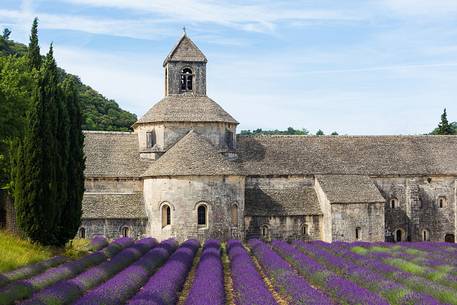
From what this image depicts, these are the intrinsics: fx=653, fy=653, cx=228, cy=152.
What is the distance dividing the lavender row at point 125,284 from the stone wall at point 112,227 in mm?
12738

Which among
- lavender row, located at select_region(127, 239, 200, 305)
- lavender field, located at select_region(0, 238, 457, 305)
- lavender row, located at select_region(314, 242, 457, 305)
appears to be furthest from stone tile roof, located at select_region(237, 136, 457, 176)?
lavender row, located at select_region(127, 239, 200, 305)

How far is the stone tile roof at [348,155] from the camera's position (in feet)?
150

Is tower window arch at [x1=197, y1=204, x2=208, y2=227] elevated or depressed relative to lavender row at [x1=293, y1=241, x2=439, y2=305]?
elevated

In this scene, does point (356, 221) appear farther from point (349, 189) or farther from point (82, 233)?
point (82, 233)

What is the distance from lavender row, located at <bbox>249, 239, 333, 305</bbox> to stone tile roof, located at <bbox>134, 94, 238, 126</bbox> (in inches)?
614

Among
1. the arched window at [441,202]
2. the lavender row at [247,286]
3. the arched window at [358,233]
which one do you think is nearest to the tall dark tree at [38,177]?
the lavender row at [247,286]

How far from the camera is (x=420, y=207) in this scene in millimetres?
47062

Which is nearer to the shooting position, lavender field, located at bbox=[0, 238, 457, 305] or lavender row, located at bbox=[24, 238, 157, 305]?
lavender row, located at bbox=[24, 238, 157, 305]

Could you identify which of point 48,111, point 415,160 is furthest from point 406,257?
point 415,160

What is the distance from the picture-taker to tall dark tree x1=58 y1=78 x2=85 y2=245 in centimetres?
2986

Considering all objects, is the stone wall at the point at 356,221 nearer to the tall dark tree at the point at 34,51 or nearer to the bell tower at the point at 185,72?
the bell tower at the point at 185,72

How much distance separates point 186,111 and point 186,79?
3.44 m

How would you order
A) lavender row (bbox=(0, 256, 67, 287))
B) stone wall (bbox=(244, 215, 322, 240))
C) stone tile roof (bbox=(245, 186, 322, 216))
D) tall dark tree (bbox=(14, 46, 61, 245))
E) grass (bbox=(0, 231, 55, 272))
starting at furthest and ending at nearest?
stone tile roof (bbox=(245, 186, 322, 216)) → stone wall (bbox=(244, 215, 322, 240)) → tall dark tree (bbox=(14, 46, 61, 245)) → grass (bbox=(0, 231, 55, 272)) → lavender row (bbox=(0, 256, 67, 287))

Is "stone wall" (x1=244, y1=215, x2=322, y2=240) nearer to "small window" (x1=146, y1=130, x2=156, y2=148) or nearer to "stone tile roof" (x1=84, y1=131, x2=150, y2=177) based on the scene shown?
"small window" (x1=146, y1=130, x2=156, y2=148)
